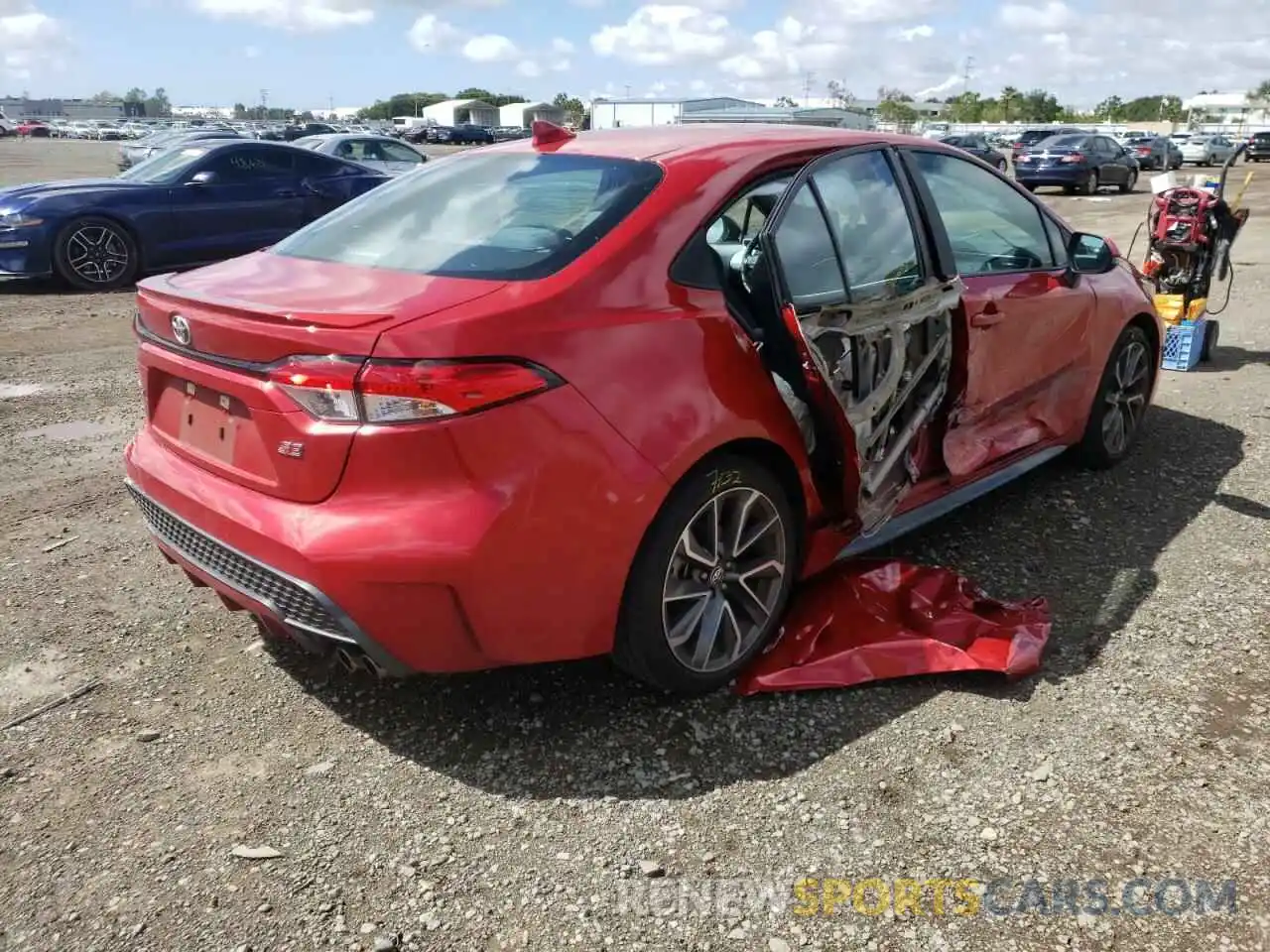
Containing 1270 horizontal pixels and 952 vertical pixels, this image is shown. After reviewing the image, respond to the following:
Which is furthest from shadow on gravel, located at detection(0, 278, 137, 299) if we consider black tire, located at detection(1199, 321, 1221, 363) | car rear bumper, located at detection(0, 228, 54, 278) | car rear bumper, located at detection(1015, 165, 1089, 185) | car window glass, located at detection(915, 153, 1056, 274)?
car rear bumper, located at detection(1015, 165, 1089, 185)

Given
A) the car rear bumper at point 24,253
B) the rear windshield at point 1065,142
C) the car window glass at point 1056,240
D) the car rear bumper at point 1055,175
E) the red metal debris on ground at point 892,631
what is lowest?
the red metal debris on ground at point 892,631

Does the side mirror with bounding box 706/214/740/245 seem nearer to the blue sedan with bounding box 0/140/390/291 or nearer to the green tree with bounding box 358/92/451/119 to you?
the blue sedan with bounding box 0/140/390/291

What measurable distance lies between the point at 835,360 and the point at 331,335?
62.1 inches

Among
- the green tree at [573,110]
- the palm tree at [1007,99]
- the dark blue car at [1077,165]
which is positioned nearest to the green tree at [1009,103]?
the palm tree at [1007,99]

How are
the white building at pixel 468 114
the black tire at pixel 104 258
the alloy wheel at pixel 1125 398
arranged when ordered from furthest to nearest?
the white building at pixel 468 114, the black tire at pixel 104 258, the alloy wheel at pixel 1125 398

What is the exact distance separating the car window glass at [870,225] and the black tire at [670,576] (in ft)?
2.71

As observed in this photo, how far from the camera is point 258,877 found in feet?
7.97

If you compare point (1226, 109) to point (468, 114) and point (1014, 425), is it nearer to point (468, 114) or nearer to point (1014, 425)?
point (468, 114)

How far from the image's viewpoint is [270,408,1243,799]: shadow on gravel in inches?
111

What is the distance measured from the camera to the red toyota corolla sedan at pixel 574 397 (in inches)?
96.9

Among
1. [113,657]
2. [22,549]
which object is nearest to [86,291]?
[22,549]

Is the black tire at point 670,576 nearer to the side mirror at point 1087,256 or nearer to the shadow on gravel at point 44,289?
the side mirror at point 1087,256

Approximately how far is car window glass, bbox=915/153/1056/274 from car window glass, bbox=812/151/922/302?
30cm

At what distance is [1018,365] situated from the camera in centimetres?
420
